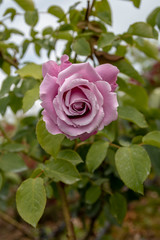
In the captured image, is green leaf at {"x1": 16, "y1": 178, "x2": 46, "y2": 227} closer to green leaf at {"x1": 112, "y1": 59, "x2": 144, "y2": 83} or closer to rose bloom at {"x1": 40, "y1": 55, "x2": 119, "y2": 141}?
rose bloom at {"x1": 40, "y1": 55, "x2": 119, "y2": 141}

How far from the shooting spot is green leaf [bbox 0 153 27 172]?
705 millimetres

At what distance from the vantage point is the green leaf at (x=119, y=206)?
0.71 metres

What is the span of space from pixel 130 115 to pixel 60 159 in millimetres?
224

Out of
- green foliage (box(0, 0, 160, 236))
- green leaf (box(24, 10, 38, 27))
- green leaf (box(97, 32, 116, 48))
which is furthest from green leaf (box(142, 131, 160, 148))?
green leaf (box(24, 10, 38, 27))

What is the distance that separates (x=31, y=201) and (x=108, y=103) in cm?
25

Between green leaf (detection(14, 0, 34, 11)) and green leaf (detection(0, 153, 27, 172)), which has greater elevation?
green leaf (detection(14, 0, 34, 11))

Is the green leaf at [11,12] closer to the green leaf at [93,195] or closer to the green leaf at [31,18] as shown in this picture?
the green leaf at [31,18]

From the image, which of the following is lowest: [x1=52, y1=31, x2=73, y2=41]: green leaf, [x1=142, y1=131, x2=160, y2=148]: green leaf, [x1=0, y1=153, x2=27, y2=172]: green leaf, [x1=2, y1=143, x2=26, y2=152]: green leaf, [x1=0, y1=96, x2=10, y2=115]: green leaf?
[x1=0, y1=153, x2=27, y2=172]: green leaf

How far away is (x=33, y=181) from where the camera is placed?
52 cm

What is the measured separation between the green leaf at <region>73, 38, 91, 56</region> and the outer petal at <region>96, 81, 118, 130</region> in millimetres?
217

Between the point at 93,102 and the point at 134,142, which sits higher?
the point at 93,102

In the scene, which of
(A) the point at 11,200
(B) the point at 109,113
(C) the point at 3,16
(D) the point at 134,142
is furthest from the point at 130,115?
(A) the point at 11,200

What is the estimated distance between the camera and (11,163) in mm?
720

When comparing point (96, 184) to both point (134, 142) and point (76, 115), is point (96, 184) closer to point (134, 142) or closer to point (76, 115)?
point (134, 142)
